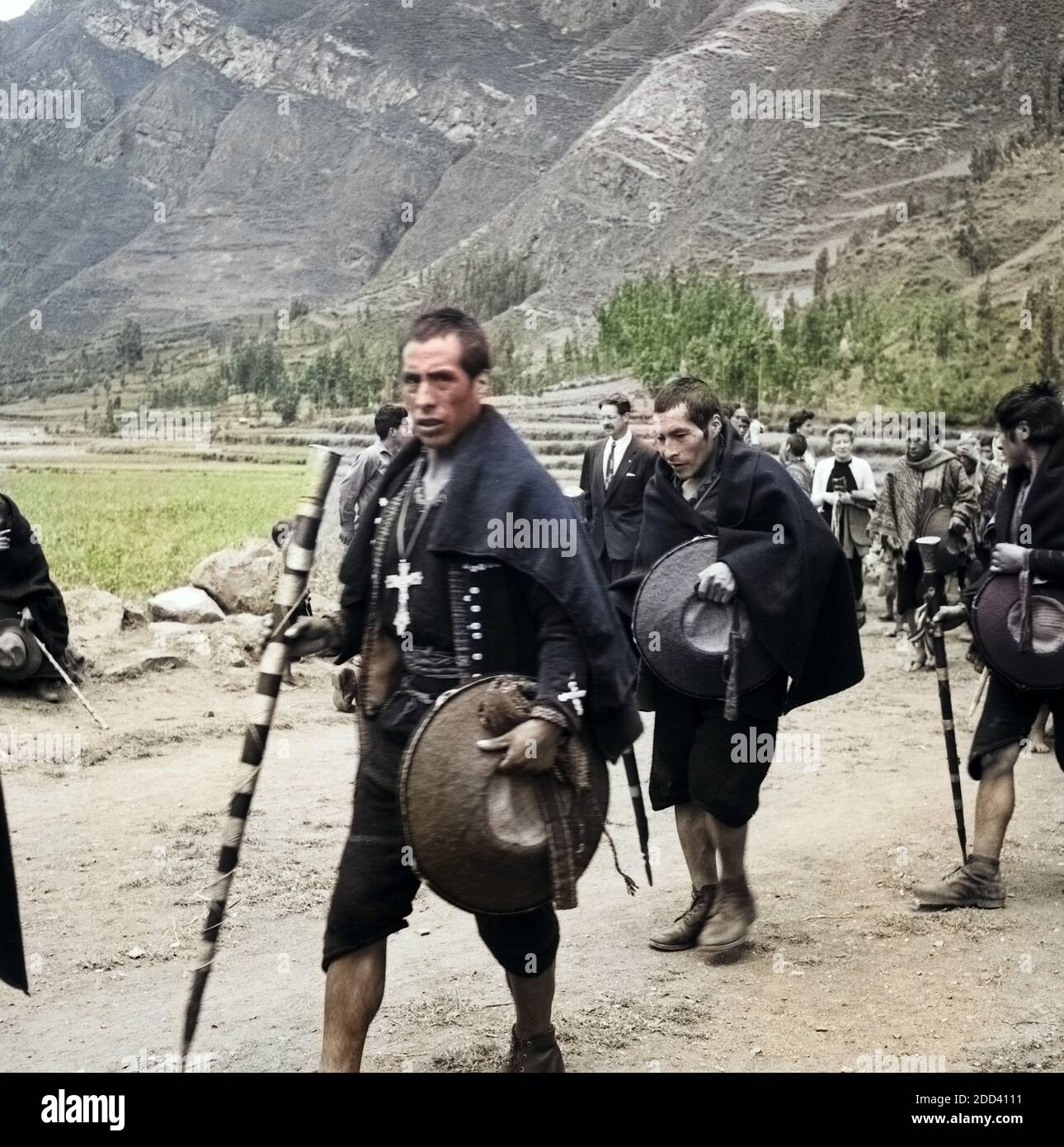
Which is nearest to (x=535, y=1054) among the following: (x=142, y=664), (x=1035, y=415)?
(x=1035, y=415)

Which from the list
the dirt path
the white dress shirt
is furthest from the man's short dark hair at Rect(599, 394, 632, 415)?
the dirt path

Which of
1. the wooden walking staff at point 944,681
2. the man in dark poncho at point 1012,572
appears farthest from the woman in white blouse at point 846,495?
the man in dark poncho at point 1012,572

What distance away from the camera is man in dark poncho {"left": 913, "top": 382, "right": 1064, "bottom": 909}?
19.4 ft

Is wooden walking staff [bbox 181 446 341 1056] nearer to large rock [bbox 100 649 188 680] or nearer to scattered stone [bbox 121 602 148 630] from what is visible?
large rock [bbox 100 649 188 680]

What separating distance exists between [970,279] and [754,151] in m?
12.7

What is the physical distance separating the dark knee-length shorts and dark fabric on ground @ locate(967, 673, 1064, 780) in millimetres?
2845

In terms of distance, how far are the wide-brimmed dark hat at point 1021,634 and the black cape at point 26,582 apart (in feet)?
22.6

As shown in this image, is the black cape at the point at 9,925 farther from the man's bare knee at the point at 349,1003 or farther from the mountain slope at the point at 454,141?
the mountain slope at the point at 454,141

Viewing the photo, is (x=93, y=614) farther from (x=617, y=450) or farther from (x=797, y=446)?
(x=797, y=446)

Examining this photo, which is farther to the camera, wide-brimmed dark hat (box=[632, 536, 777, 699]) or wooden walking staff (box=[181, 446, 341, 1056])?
wide-brimmed dark hat (box=[632, 536, 777, 699])

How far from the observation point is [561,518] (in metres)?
3.73

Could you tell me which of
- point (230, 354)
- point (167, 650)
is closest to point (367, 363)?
point (230, 354)

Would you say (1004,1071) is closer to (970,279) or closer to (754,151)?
(970,279)

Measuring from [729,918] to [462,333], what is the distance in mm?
2753
